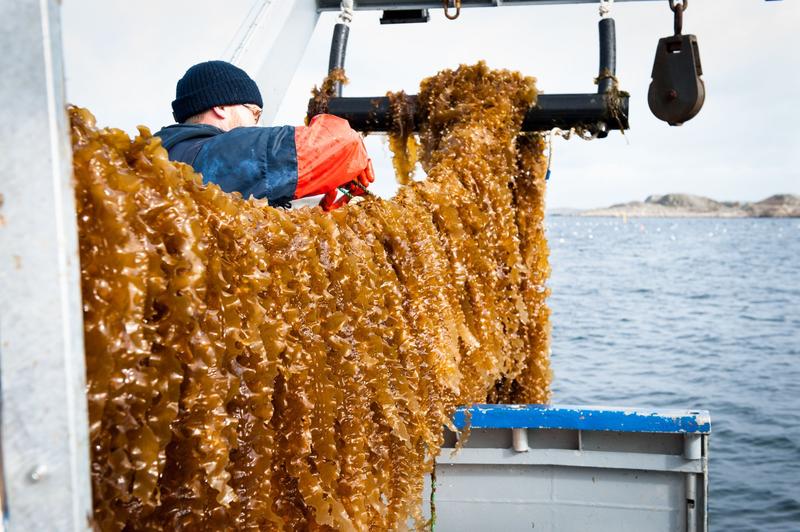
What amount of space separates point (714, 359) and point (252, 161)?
17965 millimetres

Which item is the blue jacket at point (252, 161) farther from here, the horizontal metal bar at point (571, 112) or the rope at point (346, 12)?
the rope at point (346, 12)

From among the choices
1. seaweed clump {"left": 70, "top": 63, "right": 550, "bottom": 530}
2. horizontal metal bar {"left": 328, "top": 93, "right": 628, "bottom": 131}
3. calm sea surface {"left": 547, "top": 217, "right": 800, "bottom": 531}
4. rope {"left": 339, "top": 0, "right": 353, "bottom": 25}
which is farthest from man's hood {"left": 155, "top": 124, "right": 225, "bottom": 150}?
calm sea surface {"left": 547, "top": 217, "right": 800, "bottom": 531}

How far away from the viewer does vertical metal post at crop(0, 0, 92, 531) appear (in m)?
0.74

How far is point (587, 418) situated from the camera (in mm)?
3830

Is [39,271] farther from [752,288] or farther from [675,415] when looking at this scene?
[752,288]

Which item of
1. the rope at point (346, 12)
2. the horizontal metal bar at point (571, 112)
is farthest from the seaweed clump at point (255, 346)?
the rope at point (346, 12)

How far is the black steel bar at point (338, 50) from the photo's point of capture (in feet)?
15.9

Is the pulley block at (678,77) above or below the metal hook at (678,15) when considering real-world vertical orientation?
below

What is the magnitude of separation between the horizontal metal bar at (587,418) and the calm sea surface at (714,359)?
19.6 ft

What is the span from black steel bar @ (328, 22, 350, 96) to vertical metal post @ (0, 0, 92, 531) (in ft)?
13.7

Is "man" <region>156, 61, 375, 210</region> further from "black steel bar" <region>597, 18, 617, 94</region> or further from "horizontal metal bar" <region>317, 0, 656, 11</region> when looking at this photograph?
"horizontal metal bar" <region>317, 0, 656, 11</region>

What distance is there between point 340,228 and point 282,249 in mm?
426

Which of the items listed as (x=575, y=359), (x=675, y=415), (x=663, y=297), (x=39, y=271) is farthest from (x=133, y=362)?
(x=663, y=297)

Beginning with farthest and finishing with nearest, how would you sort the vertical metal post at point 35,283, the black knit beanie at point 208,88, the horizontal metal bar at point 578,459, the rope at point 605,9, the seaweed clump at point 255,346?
1. the rope at point 605,9
2. the horizontal metal bar at point 578,459
3. the black knit beanie at point 208,88
4. the seaweed clump at point 255,346
5. the vertical metal post at point 35,283
